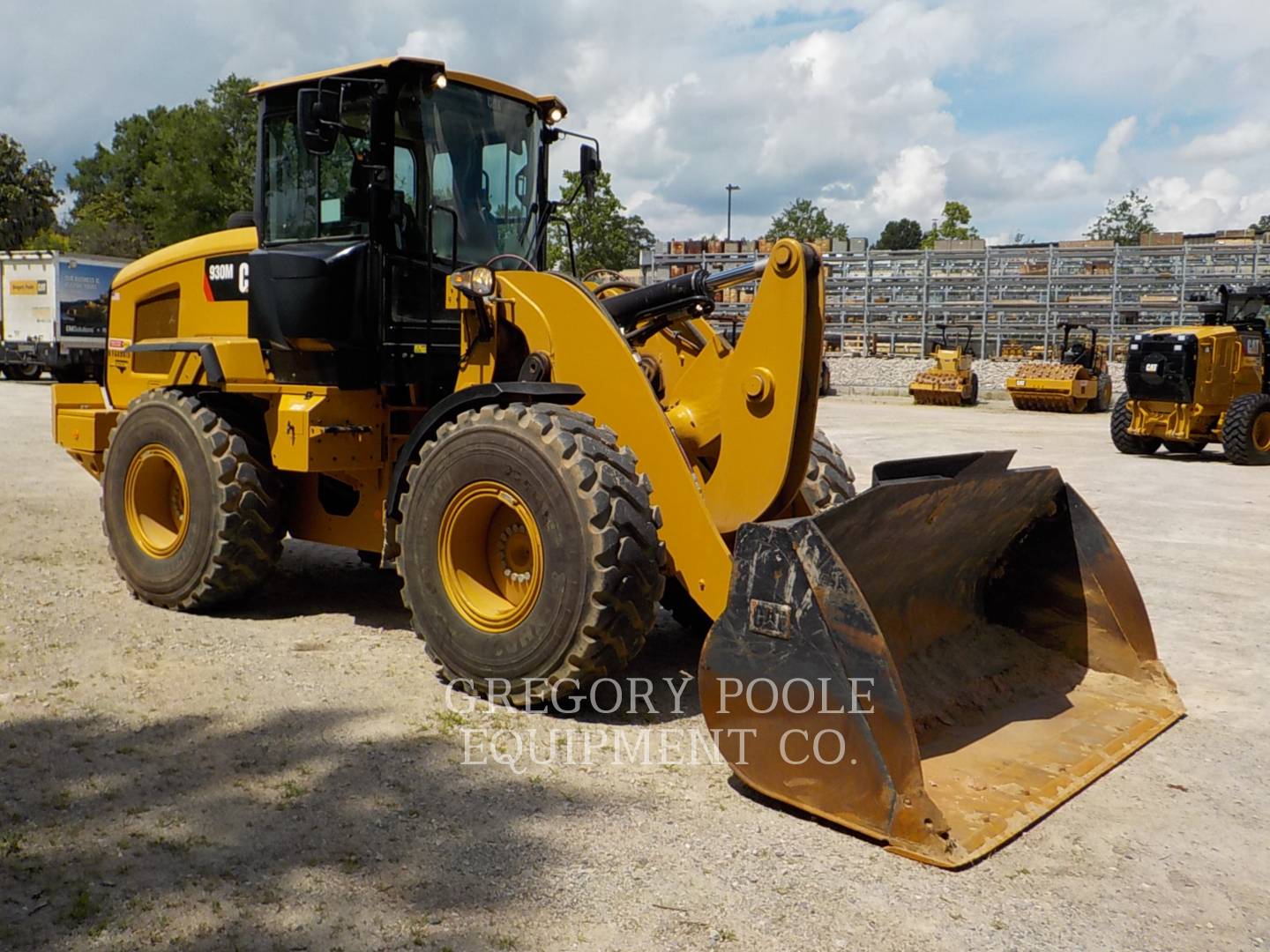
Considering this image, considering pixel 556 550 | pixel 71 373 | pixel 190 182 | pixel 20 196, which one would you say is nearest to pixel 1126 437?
pixel 556 550

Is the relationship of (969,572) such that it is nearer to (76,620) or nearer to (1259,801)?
(1259,801)

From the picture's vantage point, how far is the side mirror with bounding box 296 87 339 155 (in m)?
5.10

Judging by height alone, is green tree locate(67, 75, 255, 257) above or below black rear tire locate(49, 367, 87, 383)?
above

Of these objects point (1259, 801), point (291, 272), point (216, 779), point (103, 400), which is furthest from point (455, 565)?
point (103, 400)

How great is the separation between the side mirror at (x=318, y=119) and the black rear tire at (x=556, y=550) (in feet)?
4.95

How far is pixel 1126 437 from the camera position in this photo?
17438mm

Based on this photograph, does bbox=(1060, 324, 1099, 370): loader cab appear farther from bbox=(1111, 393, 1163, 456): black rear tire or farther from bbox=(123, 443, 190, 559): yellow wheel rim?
bbox=(123, 443, 190, 559): yellow wheel rim

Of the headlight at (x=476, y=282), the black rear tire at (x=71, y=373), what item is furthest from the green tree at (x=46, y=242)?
the headlight at (x=476, y=282)

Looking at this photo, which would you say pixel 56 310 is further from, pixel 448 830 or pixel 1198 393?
pixel 448 830

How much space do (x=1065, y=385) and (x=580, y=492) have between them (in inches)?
971

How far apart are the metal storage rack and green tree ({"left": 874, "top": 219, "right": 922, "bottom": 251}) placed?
5751cm

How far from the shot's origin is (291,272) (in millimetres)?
5887

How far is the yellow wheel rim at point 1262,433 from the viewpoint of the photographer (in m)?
16.2

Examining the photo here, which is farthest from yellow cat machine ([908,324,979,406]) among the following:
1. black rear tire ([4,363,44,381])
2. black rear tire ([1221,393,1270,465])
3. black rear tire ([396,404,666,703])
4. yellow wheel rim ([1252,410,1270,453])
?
black rear tire ([396,404,666,703])
